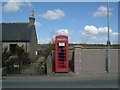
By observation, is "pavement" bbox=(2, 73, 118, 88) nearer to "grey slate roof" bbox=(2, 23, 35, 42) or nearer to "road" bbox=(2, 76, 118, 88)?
"road" bbox=(2, 76, 118, 88)

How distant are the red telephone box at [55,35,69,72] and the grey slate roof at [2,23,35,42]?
43.3ft

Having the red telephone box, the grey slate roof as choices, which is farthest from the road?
the grey slate roof

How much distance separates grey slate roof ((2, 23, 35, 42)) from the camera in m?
27.5

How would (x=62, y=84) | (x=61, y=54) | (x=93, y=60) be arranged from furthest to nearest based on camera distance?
(x=93, y=60) → (x=61, y=54) → (x=62, y=84)

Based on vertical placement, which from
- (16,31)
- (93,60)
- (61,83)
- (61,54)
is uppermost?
(16,31)

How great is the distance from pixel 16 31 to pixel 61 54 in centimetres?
1516

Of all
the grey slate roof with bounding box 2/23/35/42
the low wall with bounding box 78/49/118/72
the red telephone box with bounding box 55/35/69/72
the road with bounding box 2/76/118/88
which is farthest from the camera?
the grey slate roof with bounding box 2/23/35/42

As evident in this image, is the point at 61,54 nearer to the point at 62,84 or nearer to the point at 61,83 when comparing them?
the point at 61,83

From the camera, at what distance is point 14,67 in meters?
15.4

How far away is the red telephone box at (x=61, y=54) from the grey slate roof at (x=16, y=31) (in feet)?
43.3

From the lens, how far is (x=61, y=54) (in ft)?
48.8

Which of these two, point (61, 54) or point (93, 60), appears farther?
point (93, 60)

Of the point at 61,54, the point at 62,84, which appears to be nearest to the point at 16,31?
the point at 61,54

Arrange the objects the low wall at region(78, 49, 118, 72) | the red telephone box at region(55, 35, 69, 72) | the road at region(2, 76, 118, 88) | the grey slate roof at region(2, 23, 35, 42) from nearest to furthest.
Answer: the road at region(2, 76, 118, 88) < the red telephone box at region(55, 35, 69, 72) < the low wall at region(78, 49, 118, 72) < the grey slate roof at region(2, 23, 35, 42)
